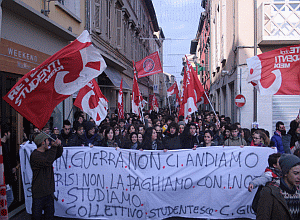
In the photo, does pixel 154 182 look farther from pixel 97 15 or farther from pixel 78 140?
pixel 97 15

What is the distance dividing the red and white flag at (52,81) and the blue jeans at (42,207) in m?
1.18

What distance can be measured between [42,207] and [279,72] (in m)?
5.36

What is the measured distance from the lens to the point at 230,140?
688 cm

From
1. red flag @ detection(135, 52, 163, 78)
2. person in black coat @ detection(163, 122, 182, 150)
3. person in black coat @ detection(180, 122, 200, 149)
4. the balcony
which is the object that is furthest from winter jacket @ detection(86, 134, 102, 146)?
the balcony

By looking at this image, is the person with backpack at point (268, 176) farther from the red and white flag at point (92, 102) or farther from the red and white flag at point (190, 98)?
the red and white flag at point (190, 98)

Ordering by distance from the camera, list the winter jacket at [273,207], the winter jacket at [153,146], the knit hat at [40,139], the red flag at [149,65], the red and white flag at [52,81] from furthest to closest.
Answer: the red flag at [149,65], the winter jacket at [153,146], the knit hat at [40,139], the red and white flag at [52,81], the winter jacket at [273,207]

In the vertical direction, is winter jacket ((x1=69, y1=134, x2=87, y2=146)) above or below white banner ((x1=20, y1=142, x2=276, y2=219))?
above

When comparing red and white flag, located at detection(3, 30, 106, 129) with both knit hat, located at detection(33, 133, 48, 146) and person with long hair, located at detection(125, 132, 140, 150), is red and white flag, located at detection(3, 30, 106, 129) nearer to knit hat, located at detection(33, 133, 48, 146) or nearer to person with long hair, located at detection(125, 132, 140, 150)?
knit hat, located at detection(33, 133, 48, 146)

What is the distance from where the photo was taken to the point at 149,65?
1450 centimetres

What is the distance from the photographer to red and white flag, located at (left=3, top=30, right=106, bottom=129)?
4094 mm

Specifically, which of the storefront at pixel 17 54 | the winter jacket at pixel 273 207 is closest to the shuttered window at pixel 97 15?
the storefront at pixel 17 54

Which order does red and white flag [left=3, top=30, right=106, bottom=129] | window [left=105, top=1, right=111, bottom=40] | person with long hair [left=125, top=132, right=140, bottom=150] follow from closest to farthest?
red and white flag [left=3, top=30, right=106, bottom=129]
person with long hair [left=125, top=132, right=140, bottom=150]
window [left=105, top=1, right=111, bottom=40]

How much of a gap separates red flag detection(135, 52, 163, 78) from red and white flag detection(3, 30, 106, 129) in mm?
9275

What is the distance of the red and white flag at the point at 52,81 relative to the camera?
409 cm
